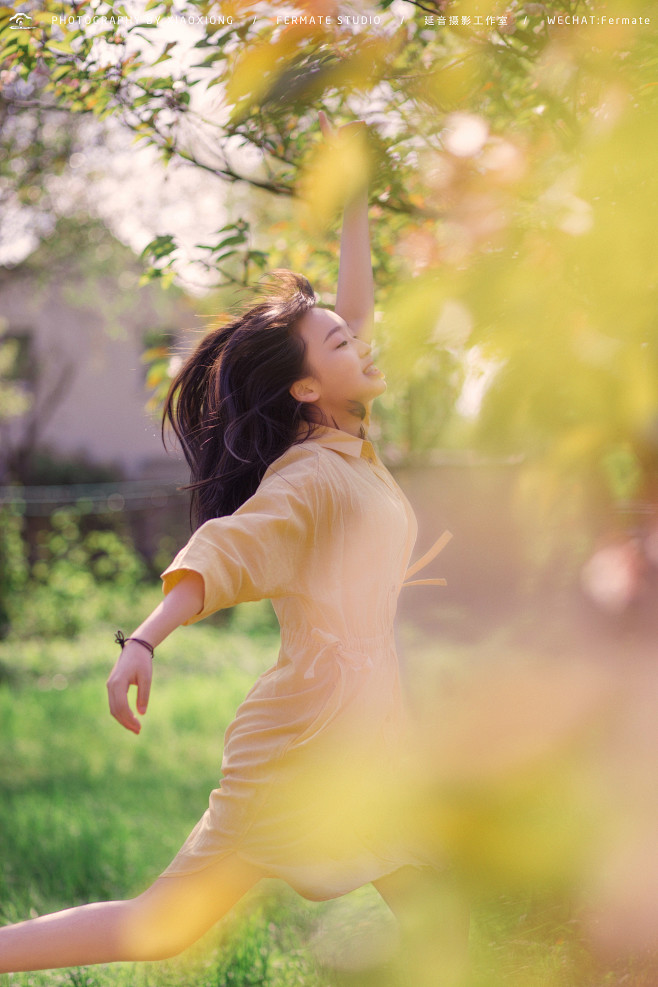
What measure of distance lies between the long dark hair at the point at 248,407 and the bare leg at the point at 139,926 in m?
0.73

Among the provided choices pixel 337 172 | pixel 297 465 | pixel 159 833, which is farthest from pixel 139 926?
pixel 159 833

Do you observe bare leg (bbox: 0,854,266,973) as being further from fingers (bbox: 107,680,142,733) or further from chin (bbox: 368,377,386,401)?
chin (bbox: 368,377,386,401)

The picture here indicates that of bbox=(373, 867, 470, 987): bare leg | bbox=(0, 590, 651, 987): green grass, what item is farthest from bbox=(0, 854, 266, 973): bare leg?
bbox=(0, 590, 651, 987): green grass

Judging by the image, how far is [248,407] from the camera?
193 cm

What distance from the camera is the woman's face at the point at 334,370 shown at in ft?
6.32

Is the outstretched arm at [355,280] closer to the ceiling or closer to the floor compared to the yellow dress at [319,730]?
closer to the ceiling

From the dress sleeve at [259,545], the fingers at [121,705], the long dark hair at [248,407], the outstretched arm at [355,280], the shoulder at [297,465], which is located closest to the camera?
the fingers at [121,705]

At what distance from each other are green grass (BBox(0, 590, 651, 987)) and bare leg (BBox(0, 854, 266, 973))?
0.71 m

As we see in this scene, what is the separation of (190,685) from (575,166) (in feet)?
17.8

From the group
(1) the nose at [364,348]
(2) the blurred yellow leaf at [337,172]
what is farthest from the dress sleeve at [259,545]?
(2) the blurred yellow leaf at [337,172]

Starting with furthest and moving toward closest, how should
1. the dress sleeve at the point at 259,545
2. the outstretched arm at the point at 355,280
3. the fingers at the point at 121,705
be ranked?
the outstretched arm at the point at 355,280 < the dress sleeve at the point at 259,545 < the fingers at the point at 121,705

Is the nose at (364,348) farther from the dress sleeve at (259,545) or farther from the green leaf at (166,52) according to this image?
the green leaf at (166,52)

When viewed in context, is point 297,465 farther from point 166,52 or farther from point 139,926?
point 166,52

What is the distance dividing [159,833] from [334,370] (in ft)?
8.72
